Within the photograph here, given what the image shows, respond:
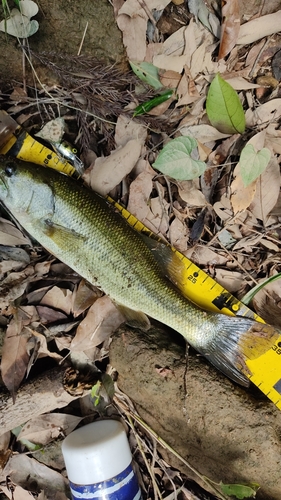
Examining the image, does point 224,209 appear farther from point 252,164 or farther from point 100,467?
point 100,467

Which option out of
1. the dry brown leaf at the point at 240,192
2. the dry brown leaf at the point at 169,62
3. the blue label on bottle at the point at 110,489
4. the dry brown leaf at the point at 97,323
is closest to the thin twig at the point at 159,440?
the blue label on bottle at the point at 110,489

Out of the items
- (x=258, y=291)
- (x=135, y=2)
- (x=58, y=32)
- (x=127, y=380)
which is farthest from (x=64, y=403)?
(x=135, y=2)

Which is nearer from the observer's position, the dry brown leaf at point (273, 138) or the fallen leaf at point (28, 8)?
the fallen leaf at point (28, 8)

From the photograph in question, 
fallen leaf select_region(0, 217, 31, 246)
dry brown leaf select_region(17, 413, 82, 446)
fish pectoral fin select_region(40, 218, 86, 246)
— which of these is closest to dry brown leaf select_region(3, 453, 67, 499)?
dry brown leaf select_region(17, 413, 82, 446)

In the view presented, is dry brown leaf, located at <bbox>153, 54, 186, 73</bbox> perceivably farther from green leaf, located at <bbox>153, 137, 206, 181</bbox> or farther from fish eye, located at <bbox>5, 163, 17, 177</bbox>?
fish eye, located at <bbox>5, 163, 17, 177</bbox>

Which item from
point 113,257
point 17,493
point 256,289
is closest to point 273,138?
point 256,289

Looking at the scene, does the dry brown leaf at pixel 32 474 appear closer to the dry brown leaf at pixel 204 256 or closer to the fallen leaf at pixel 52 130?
the dry brown leaf at pixel 204 256
